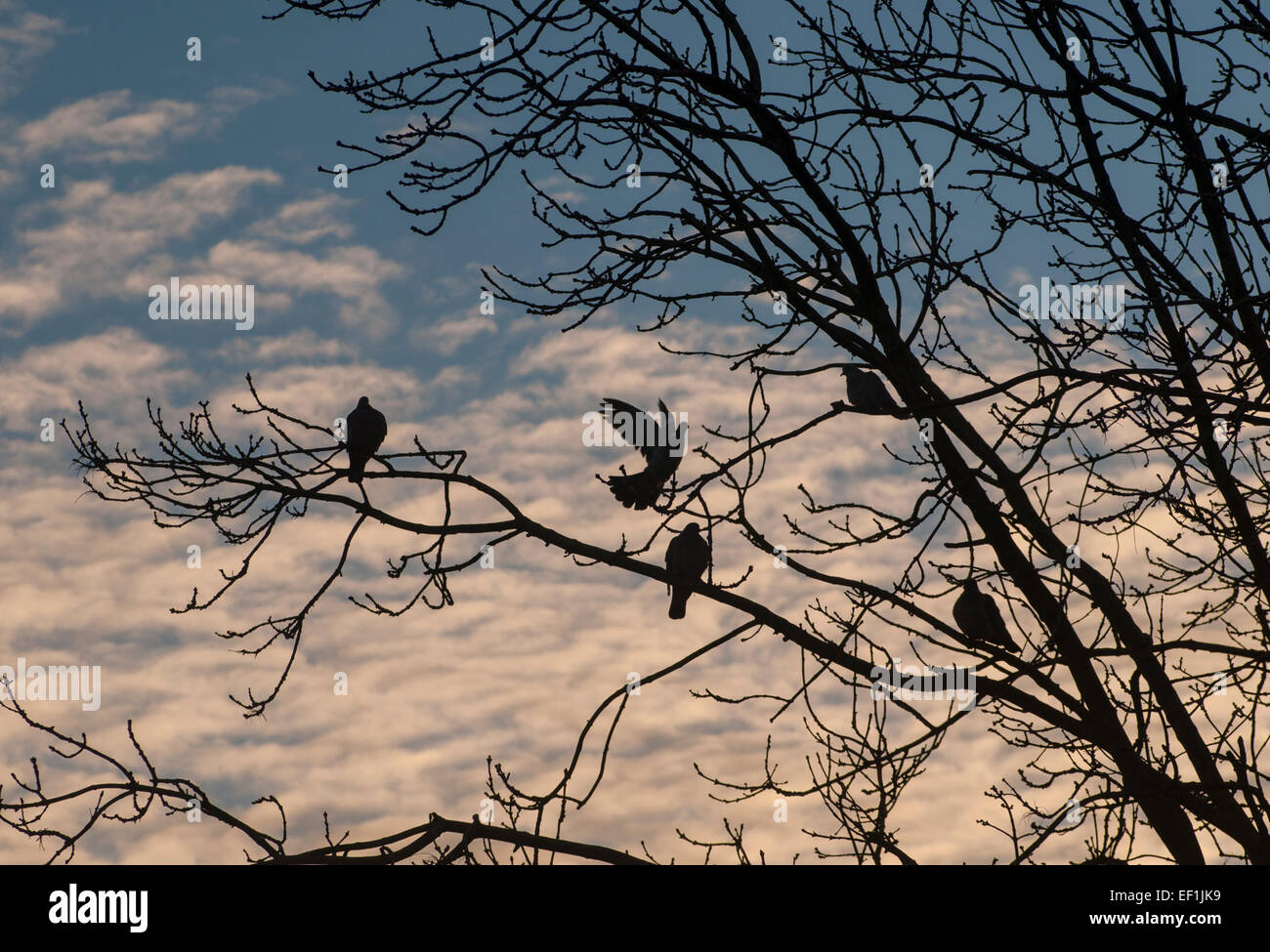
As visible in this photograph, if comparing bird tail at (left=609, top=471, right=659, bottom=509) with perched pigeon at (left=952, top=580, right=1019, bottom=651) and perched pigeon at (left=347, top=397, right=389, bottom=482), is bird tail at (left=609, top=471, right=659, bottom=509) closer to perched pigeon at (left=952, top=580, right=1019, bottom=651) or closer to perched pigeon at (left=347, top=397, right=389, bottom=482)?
perched pigeon at (left=952, top=580, right=1019, bottom=651)

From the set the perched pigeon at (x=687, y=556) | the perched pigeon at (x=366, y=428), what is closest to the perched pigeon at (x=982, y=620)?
the perched pigeon at (x=687, y=556)

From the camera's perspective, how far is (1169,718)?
6141 millimetres

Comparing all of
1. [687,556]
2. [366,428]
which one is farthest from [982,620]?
[366,428]

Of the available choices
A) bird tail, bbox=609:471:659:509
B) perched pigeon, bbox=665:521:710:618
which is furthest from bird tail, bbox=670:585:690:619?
bird tail, bbox=609:471:659:509

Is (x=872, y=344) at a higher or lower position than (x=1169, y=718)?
higher

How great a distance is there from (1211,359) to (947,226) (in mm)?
2040

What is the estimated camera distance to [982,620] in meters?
7.44

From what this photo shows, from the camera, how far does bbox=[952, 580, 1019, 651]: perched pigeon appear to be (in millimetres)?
7309

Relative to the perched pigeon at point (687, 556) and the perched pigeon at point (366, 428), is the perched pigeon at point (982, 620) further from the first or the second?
the perched pigeon at point (366, 428)

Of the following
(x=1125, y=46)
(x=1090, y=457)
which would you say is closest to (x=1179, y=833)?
(x=1090, y=457)

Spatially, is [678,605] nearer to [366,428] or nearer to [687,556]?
[687,556]

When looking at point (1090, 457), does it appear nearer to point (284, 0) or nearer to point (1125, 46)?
point (1125, 46)
